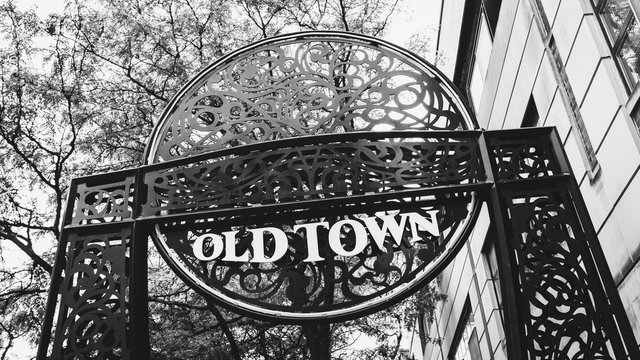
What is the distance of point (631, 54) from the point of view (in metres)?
5.79

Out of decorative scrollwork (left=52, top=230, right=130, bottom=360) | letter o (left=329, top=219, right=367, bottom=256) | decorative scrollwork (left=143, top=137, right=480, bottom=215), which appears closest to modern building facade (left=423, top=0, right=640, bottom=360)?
decorative scrollwork (left=143, top=137, right=480, bottom=215)

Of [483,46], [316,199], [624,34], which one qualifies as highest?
[483,46]

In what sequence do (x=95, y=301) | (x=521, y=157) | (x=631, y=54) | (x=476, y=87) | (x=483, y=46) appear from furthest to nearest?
1. (x=476, y=87)
2. (x=483, y=46)
3. (x=631, y=54)
4. (x=521, y=157)
5. (x=95, y=301)

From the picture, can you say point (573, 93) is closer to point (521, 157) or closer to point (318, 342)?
point (521, 157)

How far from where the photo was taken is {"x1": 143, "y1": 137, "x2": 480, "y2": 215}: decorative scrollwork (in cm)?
431

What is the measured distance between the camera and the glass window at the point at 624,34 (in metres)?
5.68

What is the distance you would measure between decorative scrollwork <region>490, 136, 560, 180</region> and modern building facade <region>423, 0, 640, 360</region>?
1.86m

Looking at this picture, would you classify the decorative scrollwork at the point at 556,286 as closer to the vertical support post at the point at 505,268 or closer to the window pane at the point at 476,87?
the vertical support post at the point at 505,268

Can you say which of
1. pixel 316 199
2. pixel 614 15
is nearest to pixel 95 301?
pixel 316 199

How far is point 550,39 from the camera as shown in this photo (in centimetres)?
774

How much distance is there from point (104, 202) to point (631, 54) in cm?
507

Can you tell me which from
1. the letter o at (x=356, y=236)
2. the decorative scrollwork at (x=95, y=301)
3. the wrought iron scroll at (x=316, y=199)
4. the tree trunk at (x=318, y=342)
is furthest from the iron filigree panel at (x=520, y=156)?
the tree trunk at (x=318, y=342)

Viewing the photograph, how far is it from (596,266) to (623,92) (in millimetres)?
2794

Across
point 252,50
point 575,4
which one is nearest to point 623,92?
point 575,4
